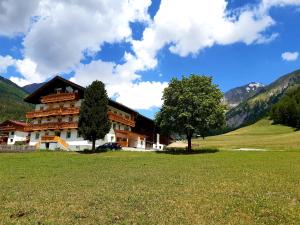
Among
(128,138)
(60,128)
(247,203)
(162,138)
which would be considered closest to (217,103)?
(128,138)

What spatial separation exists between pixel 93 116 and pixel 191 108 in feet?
59.9

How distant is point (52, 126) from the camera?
281 ft

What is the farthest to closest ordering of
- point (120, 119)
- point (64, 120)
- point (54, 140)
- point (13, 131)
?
point (13, 131) → point (120, 119) → point (64, 120) → point (54, 140)

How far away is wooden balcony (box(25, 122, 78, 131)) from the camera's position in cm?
8225

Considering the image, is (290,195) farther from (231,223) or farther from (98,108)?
(98,108)

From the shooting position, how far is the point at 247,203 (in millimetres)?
19750

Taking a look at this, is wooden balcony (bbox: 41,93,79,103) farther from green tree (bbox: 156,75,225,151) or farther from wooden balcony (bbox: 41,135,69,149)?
green tree (bbox: 156,75,225,151)

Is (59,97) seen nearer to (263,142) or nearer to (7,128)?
(7,128)

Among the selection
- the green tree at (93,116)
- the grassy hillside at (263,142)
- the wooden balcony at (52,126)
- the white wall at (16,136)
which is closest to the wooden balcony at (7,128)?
the white wall at (16,136)

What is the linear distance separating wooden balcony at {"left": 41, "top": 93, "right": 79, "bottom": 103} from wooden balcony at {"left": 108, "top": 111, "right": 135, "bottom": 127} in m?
8.89

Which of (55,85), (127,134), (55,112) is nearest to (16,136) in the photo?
(55,85)

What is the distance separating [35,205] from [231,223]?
36.0 feet

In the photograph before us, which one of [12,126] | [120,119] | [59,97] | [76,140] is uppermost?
[59,97]

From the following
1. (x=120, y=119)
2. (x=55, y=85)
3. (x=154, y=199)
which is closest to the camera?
(x=154, y=199)
